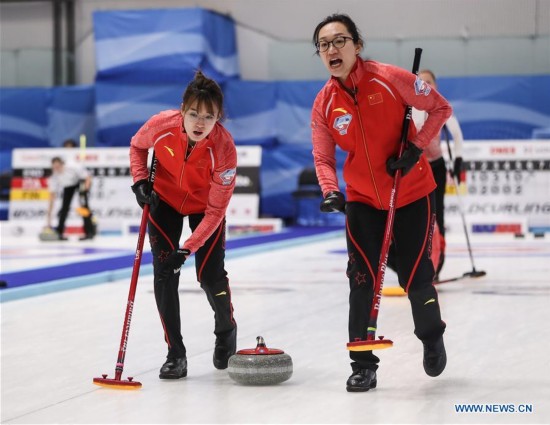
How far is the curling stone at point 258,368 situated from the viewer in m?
4.39

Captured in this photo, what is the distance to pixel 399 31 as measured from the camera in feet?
65.8

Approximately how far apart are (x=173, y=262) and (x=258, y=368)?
2.03 feet

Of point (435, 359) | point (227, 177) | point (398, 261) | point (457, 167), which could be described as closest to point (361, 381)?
point (435, 359)

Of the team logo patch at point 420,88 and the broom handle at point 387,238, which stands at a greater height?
the team logo patch at point 420,88

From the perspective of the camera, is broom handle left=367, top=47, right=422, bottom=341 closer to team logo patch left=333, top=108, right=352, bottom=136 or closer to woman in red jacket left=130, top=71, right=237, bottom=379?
team logo patch left=333, top=108, right=352, bottom=136

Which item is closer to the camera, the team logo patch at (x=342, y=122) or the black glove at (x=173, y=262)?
the team logo patch at (x=342, y=122)

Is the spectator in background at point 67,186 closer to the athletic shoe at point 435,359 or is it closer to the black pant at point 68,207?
the black pant at point 68,207

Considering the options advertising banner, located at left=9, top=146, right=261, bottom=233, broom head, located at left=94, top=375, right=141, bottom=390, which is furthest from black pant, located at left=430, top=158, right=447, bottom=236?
advertising banner, located at left=9, top=146, right=261, bottom=233

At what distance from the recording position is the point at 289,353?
535 cm

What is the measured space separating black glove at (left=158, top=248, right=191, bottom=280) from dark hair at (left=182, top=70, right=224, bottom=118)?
0.64m

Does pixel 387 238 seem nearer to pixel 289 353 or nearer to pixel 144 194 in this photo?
pixel 144 194

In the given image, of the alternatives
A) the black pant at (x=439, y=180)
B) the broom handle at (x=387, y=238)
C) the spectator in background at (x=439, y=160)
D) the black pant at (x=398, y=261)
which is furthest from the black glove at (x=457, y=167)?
the broom handle at (x=387, y=238)

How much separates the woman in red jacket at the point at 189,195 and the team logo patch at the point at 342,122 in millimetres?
533

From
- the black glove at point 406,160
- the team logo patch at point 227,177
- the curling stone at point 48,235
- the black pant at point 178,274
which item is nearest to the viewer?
the black glove at point 406,160
